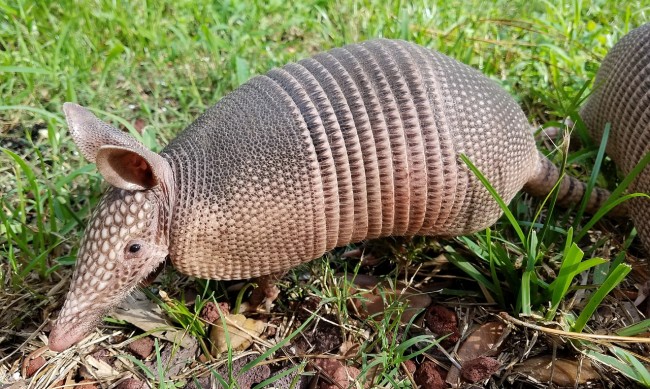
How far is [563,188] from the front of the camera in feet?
10.8

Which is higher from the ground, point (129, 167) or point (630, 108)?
point (129, 167)

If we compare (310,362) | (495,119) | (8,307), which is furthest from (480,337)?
(8,307)

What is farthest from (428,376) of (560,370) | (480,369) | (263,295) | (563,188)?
(563,188)

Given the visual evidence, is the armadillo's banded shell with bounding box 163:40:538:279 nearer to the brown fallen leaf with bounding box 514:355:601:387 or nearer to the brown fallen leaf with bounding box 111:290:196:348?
the brown fallen leaf with bounding box 111:290:196:348

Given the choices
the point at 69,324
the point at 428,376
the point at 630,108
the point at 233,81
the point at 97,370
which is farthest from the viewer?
the point at 233,81

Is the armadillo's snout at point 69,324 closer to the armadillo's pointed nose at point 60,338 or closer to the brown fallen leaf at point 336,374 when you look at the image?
the armadillo's pointed nose at point 60,338

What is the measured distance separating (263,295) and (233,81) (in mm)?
1933

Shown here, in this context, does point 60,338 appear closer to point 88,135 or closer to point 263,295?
point 88,135

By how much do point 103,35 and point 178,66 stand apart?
0.74 metres

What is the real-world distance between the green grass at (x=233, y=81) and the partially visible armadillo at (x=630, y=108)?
0.15m

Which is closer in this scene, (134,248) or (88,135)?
(88,135)

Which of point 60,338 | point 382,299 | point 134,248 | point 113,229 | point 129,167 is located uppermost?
point 129,167

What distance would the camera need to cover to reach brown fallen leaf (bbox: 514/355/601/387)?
2.67 meters

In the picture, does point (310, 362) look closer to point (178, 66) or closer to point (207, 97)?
point (207, 97)
